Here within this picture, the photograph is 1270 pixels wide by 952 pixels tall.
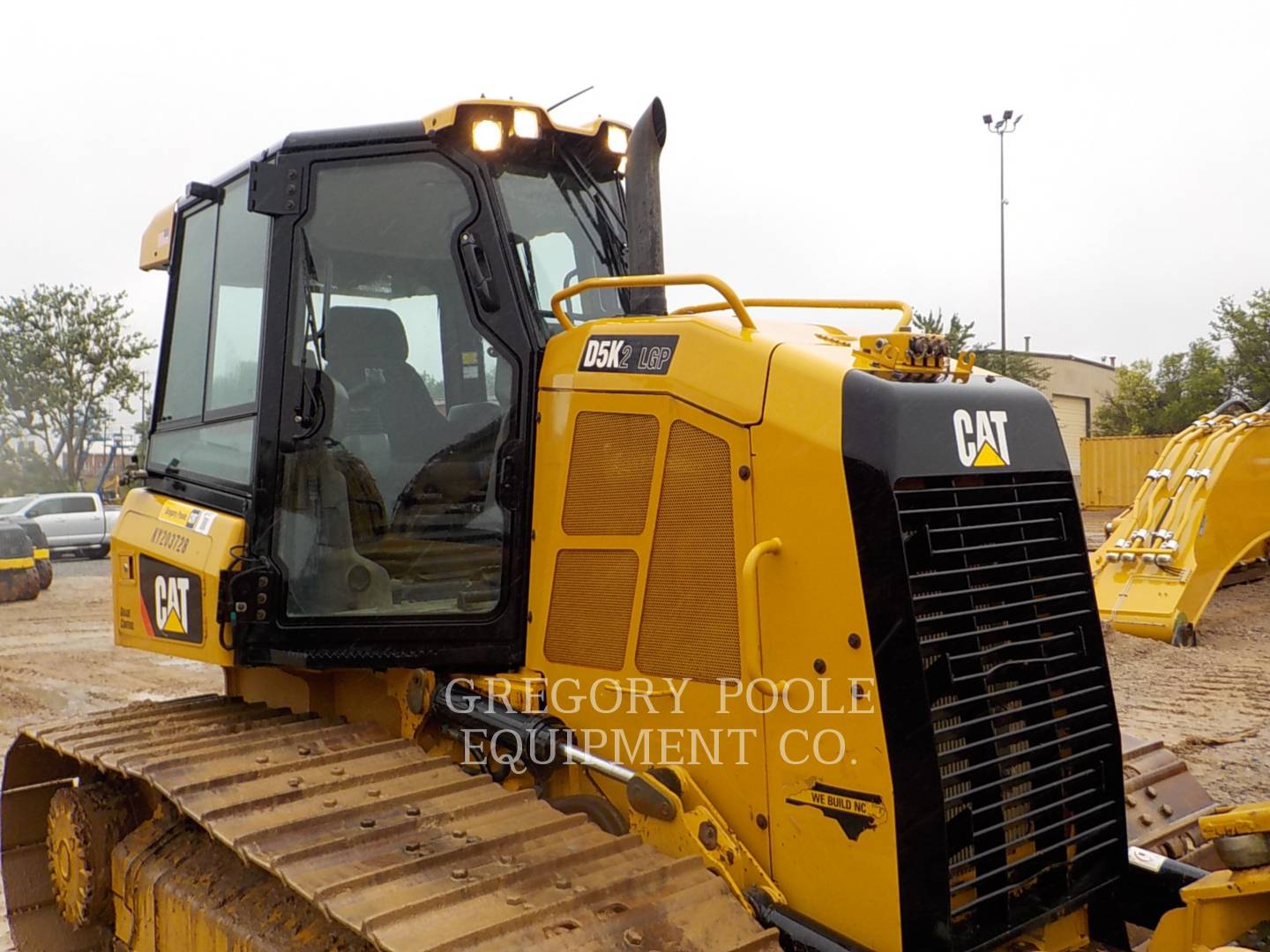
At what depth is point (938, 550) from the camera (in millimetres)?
2641

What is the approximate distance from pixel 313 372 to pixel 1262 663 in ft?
28.6

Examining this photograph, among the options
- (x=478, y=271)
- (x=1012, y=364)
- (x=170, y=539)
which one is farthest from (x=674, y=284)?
(x=1012, y=364)

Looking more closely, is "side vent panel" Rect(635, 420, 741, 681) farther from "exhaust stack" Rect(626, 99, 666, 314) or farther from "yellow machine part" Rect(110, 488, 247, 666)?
"yellow machine part" Rect(110, 488, 247, 666)

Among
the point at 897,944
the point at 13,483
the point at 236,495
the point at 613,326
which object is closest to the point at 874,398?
the point at 613,326

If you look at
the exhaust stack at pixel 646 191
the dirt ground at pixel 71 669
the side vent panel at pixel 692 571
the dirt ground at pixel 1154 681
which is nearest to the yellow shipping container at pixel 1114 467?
the dirt ground at pixel 1154 681

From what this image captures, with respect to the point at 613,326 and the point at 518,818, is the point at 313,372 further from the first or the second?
the point at 518,818

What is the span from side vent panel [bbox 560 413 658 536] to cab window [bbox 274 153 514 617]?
9.9 inches

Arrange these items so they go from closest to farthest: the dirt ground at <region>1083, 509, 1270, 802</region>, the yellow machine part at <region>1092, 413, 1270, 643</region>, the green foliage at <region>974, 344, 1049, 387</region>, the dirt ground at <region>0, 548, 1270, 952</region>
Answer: the dirt ground at <region>1083, 509, 1270, 802</region> < the dirt ground at <region>0, 548, 1270, 952</region> < the yellow machine part at <region>1092, 413, 1270, 643</region> < the green foliage at <region>974, 344, 1049, 387</region>

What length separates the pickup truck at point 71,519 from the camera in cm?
2134

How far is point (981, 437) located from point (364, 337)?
1864mm

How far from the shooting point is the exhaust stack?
10.3ft

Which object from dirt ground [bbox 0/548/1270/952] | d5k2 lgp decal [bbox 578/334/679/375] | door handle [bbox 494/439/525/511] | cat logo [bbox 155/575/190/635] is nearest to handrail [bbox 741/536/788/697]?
d5k2 lgp decal [bbox 578/334/679/375]

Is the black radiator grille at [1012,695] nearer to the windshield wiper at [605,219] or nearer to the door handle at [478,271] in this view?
the door handle at [478,271]

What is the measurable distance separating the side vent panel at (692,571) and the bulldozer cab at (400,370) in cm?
47
